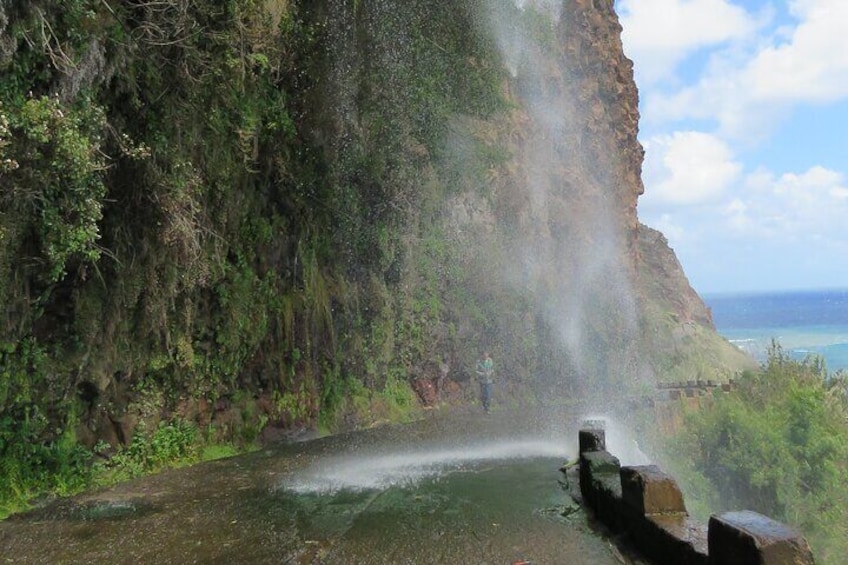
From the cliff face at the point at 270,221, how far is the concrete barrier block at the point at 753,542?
6301 mm

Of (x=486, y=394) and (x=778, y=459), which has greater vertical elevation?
(x=486, y=394)

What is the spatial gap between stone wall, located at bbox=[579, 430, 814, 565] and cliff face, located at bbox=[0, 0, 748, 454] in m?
5.71

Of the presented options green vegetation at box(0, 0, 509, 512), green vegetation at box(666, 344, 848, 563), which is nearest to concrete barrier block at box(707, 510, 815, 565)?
green vegetation at box(0, 0, 509, 512)

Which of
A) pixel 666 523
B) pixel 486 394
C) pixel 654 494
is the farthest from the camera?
pixel 486 394

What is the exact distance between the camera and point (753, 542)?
3.61 metres

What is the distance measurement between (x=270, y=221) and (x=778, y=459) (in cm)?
1237

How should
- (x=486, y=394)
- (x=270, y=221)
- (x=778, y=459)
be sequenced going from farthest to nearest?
(x=486, y=394)
(x=778, y=459)
(x=270, y=221)

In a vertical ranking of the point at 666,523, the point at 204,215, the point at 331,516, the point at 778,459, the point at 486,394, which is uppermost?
the point at 204,215

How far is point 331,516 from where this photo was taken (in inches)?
258

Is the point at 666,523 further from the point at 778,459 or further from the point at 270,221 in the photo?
the point at 778,459

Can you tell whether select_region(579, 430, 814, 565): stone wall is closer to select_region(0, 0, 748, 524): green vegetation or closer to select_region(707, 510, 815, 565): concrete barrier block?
select_region(707, 510, 815, 565): concrete barrier block

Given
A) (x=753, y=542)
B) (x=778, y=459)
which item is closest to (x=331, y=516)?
(x=753, y=542)

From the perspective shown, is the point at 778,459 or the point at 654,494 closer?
the point at 654,494

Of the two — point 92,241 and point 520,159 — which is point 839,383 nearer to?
point 520,159
